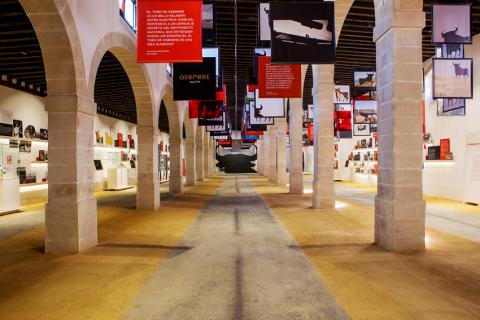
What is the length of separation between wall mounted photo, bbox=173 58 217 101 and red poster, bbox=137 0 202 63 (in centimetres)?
328

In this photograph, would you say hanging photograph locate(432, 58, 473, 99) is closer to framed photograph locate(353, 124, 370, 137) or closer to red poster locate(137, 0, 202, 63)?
red poster locate(137, 0, 202, 63)

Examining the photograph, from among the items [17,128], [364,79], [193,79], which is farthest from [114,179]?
[364,79]

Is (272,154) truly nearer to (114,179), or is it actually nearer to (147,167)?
(114,179)

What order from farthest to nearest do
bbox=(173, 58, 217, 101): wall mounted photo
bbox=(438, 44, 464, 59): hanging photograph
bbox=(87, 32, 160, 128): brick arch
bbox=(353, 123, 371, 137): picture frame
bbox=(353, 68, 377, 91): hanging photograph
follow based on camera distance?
bbox=(353, 123, 371, 137): picture frame → bbox=(353, 68, 377, 91): hanging photograph → bbox=(438, 44, 464, 59): hanging photograph → bbox=(173, 58, 217, 101): wall mounted photo → bbox=(87, 32, 160, 128): brick arch

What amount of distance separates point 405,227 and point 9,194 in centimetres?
1137

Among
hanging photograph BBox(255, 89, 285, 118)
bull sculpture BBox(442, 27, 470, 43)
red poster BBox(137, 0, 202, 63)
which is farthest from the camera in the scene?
hanging photograph BBox(255, 89, 285, 118)

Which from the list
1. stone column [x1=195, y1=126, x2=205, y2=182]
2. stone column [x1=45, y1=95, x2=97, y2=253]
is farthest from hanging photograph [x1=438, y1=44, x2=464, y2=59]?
stone column [x1=195, y1=126, x2=205, y2=182]

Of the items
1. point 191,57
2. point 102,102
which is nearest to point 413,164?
point 191,57

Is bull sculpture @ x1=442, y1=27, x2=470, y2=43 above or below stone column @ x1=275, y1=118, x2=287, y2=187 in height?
above

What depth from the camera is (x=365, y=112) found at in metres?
17.5

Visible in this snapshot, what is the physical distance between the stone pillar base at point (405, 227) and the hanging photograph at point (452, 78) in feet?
18.6


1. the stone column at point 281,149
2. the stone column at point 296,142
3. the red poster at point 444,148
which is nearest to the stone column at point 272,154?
the stone column at point 281,149

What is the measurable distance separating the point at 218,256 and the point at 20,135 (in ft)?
35.5

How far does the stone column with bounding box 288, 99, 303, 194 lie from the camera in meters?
16.5
